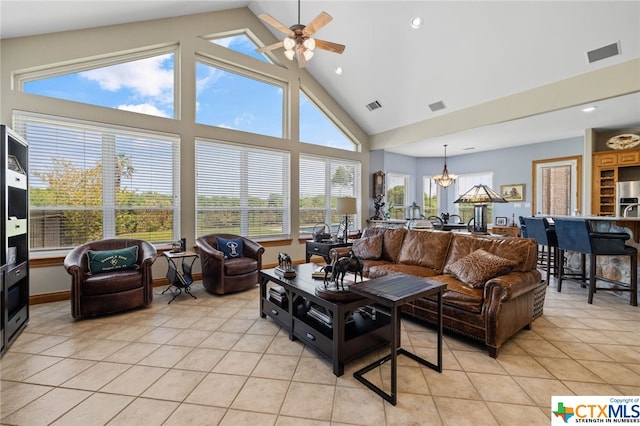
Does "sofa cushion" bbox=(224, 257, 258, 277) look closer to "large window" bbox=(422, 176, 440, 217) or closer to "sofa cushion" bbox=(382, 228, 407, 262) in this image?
"sofa cushion" bbox=(382, 228, 407, 262)

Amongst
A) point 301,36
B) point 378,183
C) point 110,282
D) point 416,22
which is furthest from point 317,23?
point 378,183

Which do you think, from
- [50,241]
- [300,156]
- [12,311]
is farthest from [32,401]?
[300,156]

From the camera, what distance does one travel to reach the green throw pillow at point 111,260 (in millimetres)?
3384

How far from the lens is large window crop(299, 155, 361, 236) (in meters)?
6.27

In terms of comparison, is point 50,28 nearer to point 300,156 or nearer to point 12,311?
point 12,311

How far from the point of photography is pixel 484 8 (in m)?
3.69

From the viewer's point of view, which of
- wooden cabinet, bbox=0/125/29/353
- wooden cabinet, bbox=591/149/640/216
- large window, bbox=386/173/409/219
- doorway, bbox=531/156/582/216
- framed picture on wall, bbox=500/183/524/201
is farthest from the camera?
large window, bbox=386/173/409/219

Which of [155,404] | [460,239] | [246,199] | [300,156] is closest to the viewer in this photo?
[155,404]

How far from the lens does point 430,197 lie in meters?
9.20

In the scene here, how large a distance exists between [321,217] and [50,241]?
4613 millimetres

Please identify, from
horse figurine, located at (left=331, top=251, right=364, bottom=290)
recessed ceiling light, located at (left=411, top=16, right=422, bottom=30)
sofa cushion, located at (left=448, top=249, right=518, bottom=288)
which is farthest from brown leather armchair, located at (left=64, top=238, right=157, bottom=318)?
recessed ceiling light, located at (left=411, top=16, right=422, bottom=30)

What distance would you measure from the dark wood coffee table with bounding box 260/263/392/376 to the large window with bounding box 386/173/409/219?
20.1 ft

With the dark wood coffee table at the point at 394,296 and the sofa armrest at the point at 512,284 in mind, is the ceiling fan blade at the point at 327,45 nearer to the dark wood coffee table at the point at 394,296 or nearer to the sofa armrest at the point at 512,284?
the dark wood coffee table at the point at 394,296

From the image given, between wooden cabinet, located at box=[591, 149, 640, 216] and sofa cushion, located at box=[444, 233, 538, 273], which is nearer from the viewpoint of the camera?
sofa cushion, located at box=[444, 233, 538, 273]
